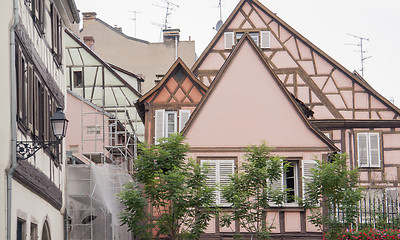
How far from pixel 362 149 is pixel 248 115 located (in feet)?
30.5

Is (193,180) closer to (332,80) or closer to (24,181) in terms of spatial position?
(24,181)

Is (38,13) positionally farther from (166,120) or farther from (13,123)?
(166,120)

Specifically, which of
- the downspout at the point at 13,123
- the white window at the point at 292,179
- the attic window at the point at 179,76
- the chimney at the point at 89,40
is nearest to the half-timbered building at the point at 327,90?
the attic window at the point at 179,76

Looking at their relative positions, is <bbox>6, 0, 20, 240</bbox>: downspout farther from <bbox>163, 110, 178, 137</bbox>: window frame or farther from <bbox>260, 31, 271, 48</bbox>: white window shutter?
<bbox>260, 31, 271, 48</bbox>: white window shutter

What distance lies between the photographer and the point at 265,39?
33.0m

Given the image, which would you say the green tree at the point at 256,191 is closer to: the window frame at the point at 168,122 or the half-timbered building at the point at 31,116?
the half-timbered building at the point at 31,116

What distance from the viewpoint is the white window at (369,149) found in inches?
1315

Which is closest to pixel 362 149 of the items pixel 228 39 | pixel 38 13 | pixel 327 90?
pixel 327 90

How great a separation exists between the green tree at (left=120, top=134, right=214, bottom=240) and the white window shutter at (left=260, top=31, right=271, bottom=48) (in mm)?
12280

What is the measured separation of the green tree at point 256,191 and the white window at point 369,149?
Result: 12.0 meters

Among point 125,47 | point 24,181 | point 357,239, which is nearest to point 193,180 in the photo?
point 357,239

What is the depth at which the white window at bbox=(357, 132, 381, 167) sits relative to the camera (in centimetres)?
3341

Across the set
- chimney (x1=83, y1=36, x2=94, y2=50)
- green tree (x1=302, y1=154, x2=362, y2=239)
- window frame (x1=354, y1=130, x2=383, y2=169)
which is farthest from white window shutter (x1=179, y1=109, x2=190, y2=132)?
chimney (x1=83, y1=36, x2=94, y2=50)

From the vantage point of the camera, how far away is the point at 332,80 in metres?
32.9
